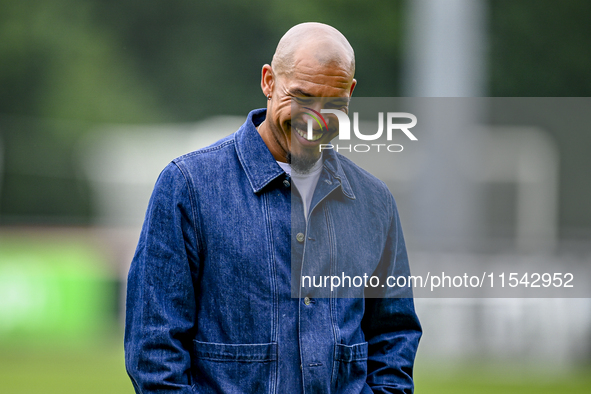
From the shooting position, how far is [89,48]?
13.6 meters

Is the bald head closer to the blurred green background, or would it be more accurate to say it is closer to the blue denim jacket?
the blue denim jacket

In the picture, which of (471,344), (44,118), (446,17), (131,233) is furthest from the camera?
(44,118)

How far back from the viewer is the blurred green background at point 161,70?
11.1 m

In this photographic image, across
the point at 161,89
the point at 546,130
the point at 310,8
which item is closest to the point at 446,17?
the point at 546,130

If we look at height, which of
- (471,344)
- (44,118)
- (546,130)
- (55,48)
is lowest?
(471,344)

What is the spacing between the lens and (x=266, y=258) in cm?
137

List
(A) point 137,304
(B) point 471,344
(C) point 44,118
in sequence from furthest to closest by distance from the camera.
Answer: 1. (C) point 44,118
2. (B) point 471,344
3. (A) point 137,304

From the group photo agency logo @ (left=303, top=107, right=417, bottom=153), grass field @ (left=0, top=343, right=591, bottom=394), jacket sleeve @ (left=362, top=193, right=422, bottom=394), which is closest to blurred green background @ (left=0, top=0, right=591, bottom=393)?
grass field @ (left=0, top=343, right=591, bottom=394)

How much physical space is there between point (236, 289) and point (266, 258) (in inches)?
3.4

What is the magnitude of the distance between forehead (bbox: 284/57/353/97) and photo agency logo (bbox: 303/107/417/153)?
0.04 m

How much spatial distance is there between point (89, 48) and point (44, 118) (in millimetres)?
1762

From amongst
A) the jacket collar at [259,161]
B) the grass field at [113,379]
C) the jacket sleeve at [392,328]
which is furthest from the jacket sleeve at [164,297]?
the grass field at [113,379]

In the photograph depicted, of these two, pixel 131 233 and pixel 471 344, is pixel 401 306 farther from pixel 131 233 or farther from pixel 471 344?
pixel 131 233

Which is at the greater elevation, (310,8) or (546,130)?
(310,8)
